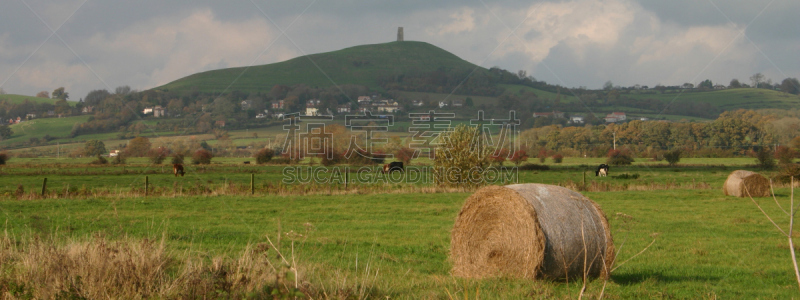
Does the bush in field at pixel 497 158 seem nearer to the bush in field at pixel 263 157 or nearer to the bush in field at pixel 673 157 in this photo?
the bush in field at pixel 673 157

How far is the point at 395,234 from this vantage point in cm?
1332

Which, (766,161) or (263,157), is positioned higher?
(766,161)

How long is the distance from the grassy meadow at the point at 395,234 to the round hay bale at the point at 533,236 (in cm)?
28

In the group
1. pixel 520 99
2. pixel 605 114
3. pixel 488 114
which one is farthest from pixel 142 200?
pixel 520 99

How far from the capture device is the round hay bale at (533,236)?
736 centimetres

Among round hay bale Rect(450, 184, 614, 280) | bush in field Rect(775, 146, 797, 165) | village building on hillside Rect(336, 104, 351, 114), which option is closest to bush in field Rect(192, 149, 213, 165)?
round hay bale Rect(450, 184, 614, 280)

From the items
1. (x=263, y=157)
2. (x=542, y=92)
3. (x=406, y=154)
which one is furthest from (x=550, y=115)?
(x=263, y=157)

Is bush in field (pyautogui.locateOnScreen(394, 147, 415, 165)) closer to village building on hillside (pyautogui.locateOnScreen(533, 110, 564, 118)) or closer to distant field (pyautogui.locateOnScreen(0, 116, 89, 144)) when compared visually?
distant field (pyautogui.locateOnScreen(0, 116, 89, 144))

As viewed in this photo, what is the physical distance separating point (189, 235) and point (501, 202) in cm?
747

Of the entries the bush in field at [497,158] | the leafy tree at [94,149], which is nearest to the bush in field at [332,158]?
the bush in field at [497,158]

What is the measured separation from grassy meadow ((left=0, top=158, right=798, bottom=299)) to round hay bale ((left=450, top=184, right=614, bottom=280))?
28 cm

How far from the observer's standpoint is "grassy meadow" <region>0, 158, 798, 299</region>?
6996mm

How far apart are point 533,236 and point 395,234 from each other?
6.31 meters

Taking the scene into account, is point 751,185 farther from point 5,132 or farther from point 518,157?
point 5,132
